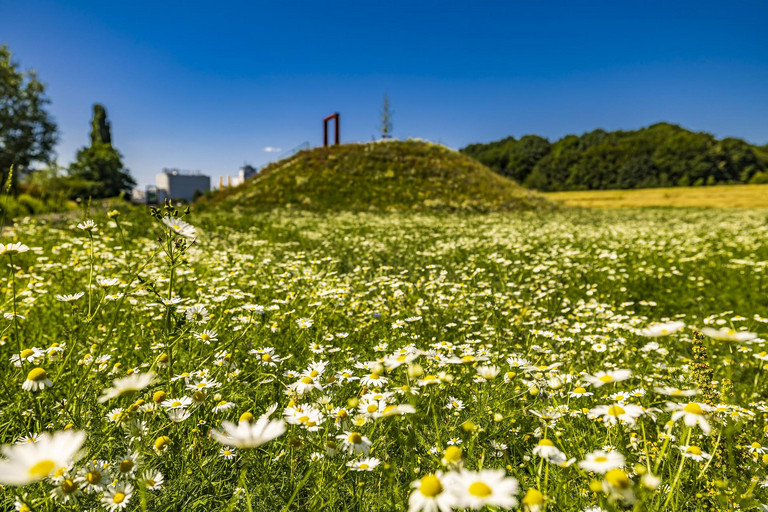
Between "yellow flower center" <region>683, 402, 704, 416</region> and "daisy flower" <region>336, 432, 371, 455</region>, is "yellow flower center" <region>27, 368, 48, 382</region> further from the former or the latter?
"yellow flower center" <region>683, 402, 704, 416</region>

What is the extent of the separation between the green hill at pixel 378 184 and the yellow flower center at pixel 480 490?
20.8 m

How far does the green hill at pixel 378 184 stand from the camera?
23172 mm

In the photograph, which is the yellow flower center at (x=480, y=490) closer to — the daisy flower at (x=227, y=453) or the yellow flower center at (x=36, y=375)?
the daisy flower at (x=227, y=453)

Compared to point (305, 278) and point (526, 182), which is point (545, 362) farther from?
point (526, 182)

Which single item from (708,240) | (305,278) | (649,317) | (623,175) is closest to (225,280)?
(305,278)

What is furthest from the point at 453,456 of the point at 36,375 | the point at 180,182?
the point at 180,182

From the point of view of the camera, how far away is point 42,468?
0.94 meters

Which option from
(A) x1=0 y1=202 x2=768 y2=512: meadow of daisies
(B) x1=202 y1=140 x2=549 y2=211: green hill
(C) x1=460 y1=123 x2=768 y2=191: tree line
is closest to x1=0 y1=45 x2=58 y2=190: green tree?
(B) x1=202 y1=140 x2=549 y2=211: green hill

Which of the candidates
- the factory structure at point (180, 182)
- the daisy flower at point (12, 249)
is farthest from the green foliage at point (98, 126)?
the daisy flower at point (12, 249)

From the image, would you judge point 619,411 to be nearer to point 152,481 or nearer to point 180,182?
point 152,481

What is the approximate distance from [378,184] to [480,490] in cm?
2560

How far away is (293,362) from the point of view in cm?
258

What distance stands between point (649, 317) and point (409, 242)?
566 cm

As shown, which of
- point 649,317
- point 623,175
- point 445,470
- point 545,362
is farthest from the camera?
point 623,175
